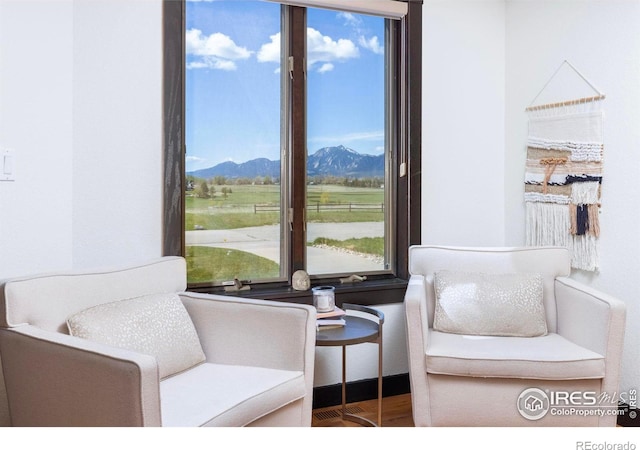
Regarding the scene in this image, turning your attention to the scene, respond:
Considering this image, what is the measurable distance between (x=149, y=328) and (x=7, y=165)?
820 mm

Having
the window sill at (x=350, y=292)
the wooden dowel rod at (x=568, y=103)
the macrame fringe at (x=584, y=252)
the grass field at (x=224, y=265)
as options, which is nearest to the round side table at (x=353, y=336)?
the window sill at (x=350, y=292)

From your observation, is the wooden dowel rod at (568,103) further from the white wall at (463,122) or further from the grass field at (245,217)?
the grass field at (245,217)

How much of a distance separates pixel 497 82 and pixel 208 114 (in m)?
1.67

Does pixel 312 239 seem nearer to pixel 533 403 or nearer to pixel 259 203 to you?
pixel 259 203

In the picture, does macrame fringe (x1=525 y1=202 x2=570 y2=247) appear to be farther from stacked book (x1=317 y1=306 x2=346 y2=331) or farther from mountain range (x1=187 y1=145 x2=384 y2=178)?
stacked book (x1=317 y1=306 x2=346 y2=331)

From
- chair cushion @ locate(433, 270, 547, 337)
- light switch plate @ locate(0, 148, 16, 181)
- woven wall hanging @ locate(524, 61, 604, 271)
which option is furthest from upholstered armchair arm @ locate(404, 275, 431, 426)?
light switch plate @ locate(0, 148, 16, 181)

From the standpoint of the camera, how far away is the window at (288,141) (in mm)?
2586

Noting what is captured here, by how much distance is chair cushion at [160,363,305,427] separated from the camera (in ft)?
5.11

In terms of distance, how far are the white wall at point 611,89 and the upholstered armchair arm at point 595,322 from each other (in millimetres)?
308

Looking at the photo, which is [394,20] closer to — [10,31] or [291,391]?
[10,31]

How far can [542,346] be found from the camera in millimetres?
2242

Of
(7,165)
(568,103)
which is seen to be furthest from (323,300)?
(568,103)
